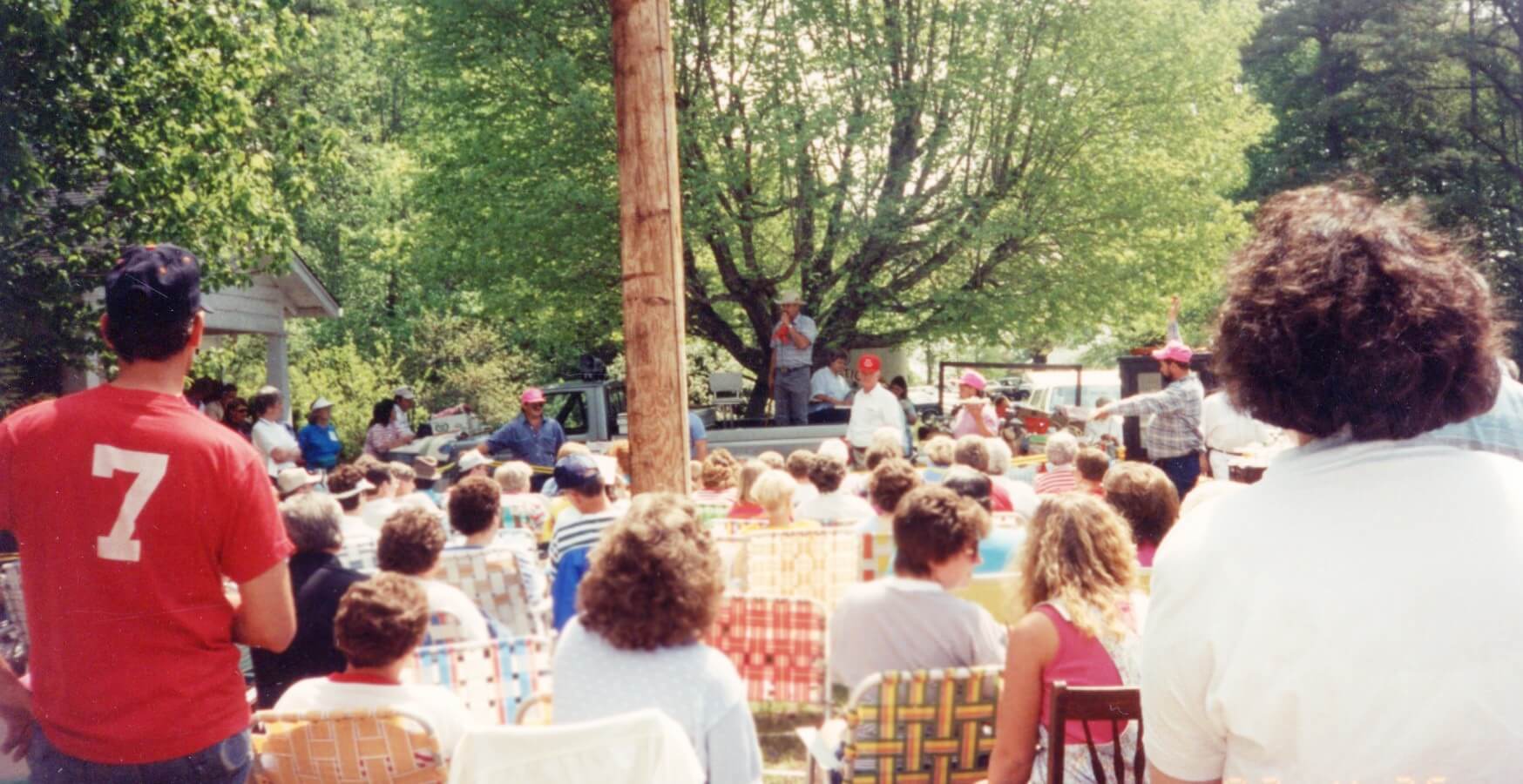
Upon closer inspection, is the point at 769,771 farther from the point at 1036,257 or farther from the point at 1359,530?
the point at 1036,257

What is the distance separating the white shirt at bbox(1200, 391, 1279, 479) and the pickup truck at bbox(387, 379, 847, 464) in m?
4.52

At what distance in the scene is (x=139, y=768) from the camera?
238 centimetres

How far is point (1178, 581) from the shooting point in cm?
149

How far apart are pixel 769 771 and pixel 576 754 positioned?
2.45 meters

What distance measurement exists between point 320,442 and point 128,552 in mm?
11666

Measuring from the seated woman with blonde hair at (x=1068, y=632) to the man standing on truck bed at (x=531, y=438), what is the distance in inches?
351

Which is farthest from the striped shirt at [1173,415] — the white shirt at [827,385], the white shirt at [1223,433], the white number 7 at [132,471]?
the white number 7 at [132,471]

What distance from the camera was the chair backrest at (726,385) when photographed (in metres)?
21.3

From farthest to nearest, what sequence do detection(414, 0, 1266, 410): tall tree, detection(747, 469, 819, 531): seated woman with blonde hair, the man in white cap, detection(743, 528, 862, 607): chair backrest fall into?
detection(414, 0, 1266, 410): tall tree < the man in white cap < detection(747, 469, 819, 531): seated woman with blonde hair < detection(743, 528, 862, 607): chair backrest

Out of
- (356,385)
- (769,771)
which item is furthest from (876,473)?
(356,385)

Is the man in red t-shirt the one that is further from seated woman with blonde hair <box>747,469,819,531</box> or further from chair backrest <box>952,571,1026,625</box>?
seated woman with blonde hair <box>747,469,819,531</box>

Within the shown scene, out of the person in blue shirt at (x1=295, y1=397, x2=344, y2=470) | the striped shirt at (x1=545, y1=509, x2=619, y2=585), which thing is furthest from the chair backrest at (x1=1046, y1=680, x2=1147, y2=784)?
the person in blue shirt at (x1=295, y1=397, x2=344, y2=470)

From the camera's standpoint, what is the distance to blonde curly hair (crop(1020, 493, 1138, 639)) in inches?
132

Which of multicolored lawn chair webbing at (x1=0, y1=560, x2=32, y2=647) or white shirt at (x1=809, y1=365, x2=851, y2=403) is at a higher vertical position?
white shirt at (x1=809, y1=365, x2=851, y2=403)
